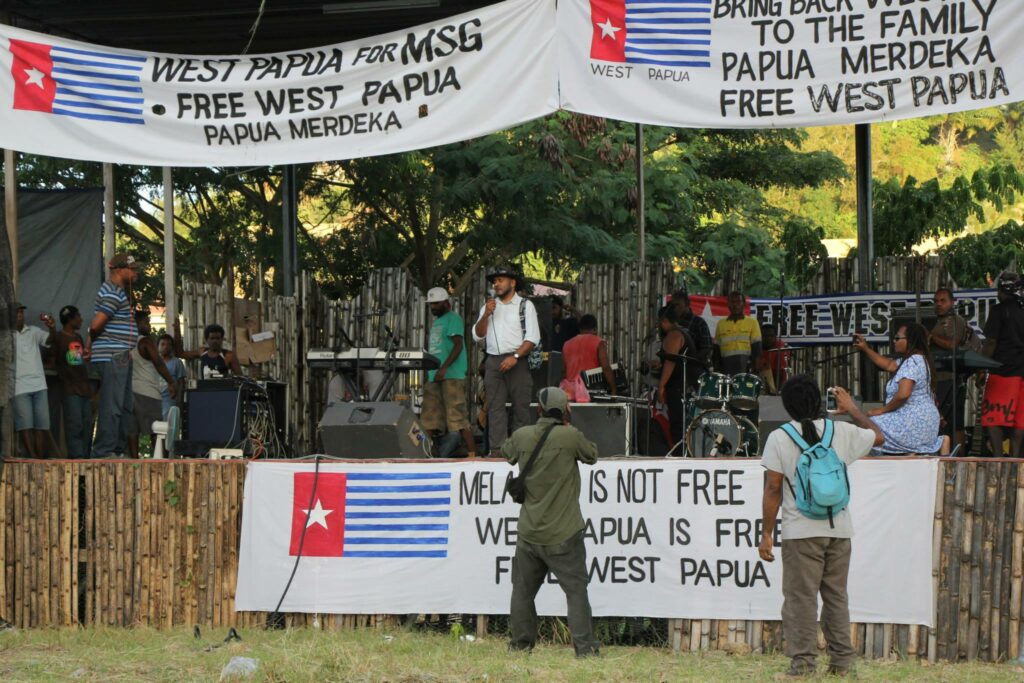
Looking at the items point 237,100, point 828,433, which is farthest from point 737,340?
point 828,433

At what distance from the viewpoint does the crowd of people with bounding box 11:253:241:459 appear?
11.8 m

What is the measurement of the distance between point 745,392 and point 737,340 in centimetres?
221

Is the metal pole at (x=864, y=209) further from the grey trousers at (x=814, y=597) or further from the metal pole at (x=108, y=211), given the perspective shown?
the metal pole at (x=108, y=211)

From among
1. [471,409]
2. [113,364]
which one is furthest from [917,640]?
[471,409]

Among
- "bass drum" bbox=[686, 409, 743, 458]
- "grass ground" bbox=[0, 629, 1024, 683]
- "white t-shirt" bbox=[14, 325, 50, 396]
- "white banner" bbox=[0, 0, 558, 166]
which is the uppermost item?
"white banner" bbox=[0, 0, 558, 166]

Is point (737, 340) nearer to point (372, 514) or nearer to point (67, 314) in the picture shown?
point (372, 514)

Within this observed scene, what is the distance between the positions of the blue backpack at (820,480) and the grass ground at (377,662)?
974 millimetres

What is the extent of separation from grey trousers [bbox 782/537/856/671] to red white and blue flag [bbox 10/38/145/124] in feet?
20.4

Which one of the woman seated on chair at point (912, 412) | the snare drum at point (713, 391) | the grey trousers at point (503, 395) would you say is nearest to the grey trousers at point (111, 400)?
the grey trousers at point (503, 395)

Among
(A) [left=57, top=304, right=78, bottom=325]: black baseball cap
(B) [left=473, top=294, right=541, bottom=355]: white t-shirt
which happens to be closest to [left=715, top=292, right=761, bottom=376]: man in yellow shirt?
(B) [left=473, top=294, right=541, bottom=355]: white t-shirt

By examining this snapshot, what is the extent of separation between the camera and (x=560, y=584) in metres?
8.67

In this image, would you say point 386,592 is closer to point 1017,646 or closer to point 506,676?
point 506,676

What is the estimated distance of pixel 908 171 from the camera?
54.7 metres

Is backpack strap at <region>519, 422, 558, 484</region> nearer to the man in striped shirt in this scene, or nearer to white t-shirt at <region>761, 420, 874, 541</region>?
white t-shirt at <region>761, 420, 874, 541</region>
